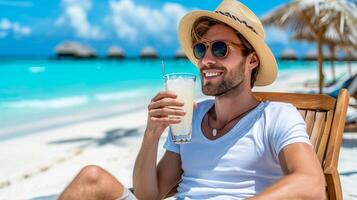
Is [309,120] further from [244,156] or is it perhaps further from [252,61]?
[244,156]

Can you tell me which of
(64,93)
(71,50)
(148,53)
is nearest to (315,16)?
(64,93)

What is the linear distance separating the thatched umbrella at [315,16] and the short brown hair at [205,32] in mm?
7633

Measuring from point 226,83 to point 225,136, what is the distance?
209mm

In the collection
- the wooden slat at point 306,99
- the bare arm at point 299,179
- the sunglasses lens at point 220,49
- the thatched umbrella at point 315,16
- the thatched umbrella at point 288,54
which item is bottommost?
the bare arm at point 299,179

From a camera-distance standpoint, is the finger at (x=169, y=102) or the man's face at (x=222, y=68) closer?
the finger at (x=169, y=102)

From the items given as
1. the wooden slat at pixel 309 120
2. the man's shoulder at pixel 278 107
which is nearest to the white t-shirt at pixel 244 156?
the man's shoulder at pixel 278 107

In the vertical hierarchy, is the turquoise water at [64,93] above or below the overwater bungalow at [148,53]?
below

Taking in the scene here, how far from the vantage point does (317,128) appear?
213 cm

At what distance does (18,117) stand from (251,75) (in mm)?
11695

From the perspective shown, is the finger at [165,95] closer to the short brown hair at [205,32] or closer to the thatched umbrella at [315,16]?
the short brown hair at [205,32]

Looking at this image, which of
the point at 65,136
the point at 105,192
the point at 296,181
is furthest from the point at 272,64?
the point at 65,136

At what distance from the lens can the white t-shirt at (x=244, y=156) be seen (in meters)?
1.75

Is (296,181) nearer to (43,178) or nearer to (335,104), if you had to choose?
(335,104)

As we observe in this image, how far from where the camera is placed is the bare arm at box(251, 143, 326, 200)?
1.52 m
